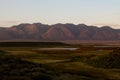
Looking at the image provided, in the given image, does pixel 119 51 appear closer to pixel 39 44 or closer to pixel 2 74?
pixel 2 74

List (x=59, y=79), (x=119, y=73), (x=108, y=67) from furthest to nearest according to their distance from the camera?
(x=108, y=67) → (x=119, y=73) → (x=59, y=79)

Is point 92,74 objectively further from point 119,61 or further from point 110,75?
point 119,61

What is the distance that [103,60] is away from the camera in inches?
1826

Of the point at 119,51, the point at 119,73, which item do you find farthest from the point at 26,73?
the point at 119,51

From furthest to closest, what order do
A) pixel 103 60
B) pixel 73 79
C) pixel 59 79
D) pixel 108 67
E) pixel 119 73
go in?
pixel 103 60 → pixel 108 67 → pixel 119 73 → pixel 73 79 → pixel 59 79

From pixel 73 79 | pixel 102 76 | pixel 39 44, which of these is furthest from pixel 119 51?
pixel 39 44

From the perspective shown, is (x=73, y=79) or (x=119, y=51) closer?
(x=73, y=79)

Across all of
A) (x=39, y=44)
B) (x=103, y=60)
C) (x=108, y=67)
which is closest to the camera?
(x=108, y=67)

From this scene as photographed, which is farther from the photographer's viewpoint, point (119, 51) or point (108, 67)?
point (119, 51)

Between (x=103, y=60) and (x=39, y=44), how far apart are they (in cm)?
12097

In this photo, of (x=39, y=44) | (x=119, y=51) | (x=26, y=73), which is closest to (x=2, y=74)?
(x=26, y=73)

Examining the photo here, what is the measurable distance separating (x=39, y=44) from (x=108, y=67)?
124407 mm

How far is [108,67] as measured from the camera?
42.9 metres

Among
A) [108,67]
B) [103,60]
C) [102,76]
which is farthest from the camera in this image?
[103,60]
